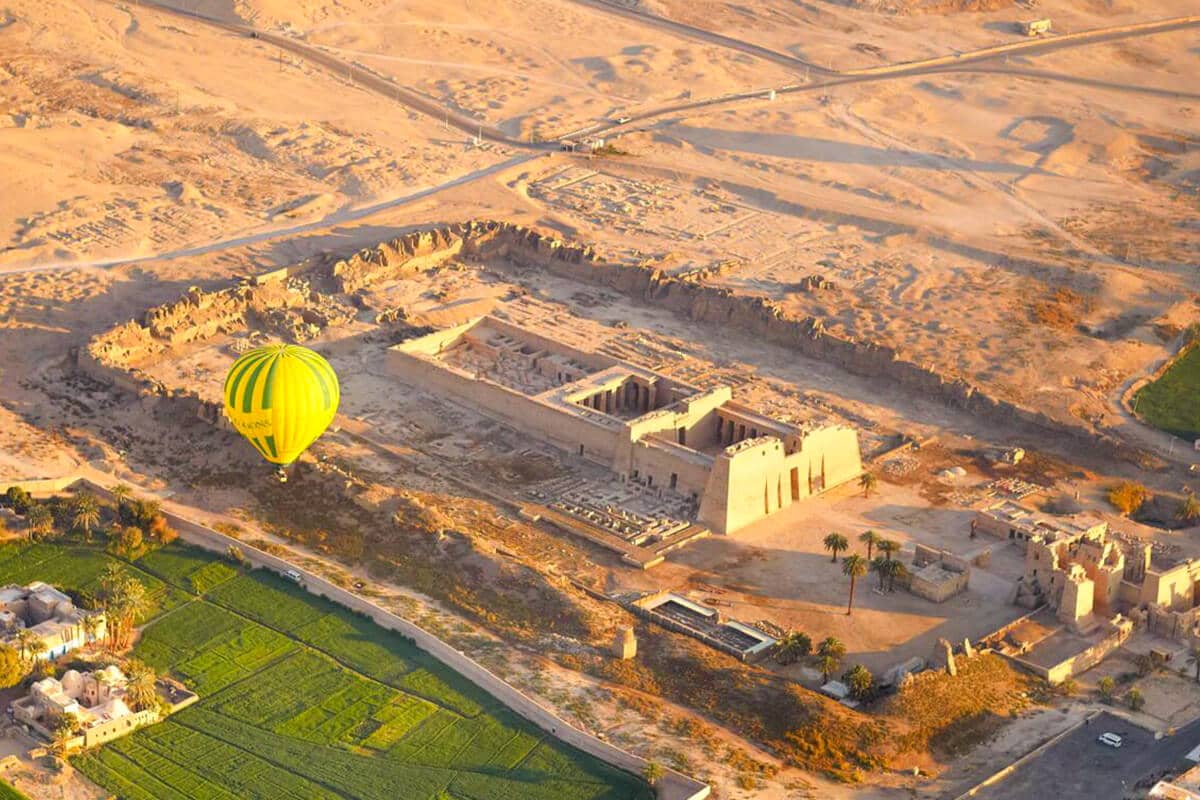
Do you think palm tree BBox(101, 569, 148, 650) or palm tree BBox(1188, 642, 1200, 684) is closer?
palm tree BBox(101, 569, 148, 650)

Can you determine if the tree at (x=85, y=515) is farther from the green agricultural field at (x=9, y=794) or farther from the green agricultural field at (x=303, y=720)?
the green agricultural field at (x=9, y=794)

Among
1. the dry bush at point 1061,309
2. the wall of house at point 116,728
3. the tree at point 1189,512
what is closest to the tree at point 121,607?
the wall of house at point 116,728

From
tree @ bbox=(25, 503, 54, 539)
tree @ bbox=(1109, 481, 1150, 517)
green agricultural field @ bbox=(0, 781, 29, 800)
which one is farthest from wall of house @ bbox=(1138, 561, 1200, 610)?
tree @ bbox=(25, 503, 54, 539)

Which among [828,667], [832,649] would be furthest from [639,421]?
[828,667]

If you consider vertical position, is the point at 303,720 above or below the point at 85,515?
below

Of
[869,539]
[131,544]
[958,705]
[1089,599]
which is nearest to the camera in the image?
[958,705]

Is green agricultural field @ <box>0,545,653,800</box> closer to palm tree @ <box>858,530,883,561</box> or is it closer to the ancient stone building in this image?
the ancient stone building

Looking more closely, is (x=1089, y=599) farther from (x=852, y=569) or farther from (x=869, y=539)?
(x=852, y=569)
